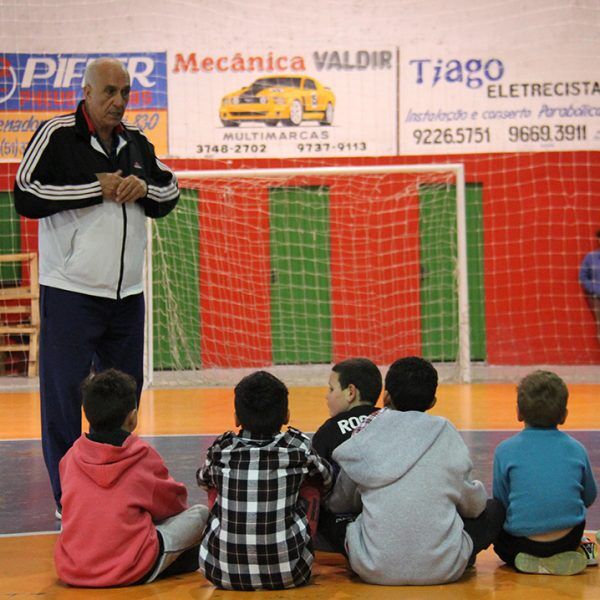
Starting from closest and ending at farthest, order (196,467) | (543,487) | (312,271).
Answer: (543,487), (196,467), (312,271)

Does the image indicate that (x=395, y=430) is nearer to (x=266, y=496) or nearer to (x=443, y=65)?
(x=266, y=496)

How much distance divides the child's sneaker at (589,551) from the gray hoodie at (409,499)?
1.41 feet

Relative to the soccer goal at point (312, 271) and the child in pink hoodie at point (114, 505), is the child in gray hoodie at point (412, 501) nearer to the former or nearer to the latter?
the child in pink hoodie at point (114, 505)

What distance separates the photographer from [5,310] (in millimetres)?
12539

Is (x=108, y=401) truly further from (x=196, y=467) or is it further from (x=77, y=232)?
(x=196, y=467)

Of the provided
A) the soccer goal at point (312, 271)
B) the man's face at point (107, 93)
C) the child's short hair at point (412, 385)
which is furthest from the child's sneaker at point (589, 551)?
the soccer goal at point (312, 271)

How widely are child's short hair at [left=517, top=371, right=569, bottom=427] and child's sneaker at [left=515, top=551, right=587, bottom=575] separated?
463 millimetres

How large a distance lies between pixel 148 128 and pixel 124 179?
8.91 metres

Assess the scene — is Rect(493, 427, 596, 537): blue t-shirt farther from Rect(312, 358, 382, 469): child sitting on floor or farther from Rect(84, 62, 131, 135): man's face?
Rect(84, 62, 131, 135): man's face

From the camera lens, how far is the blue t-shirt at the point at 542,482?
11.7ft

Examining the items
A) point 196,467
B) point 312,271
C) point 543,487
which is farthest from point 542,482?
point 312,271

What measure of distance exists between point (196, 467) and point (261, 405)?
2473 mm

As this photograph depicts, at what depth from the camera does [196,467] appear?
5.84 m

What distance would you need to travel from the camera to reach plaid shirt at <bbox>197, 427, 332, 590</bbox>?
3414 mm
